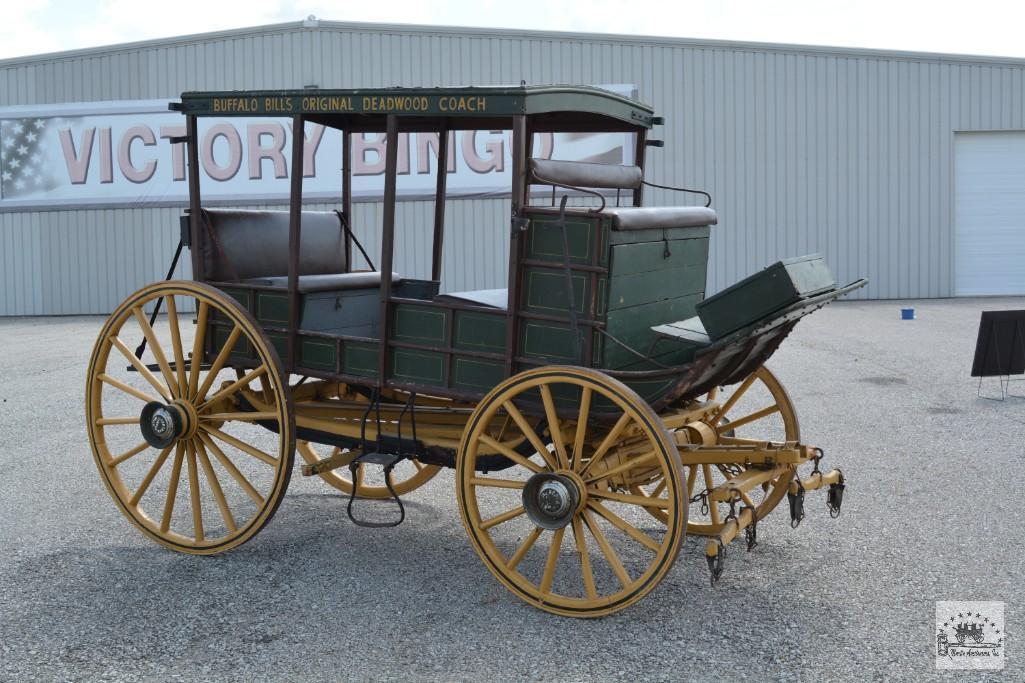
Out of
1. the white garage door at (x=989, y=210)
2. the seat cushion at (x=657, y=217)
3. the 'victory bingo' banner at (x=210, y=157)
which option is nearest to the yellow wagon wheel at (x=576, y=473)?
the seat cushion at (x=657, y=217)

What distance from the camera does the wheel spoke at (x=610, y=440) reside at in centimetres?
421

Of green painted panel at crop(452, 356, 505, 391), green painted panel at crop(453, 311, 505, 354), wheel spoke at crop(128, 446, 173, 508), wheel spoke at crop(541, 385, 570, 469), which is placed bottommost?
wheel spoke at crop(128, 446, 173, 508)

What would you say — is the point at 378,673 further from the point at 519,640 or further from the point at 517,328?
the point at 517,328

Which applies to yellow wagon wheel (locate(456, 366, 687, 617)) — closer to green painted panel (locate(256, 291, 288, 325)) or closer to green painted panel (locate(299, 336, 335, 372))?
green painted panel (locate(299, 336, 335, 372))

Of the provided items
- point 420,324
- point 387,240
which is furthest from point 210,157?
→ point 420,324

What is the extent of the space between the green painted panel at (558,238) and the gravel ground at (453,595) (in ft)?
4.93

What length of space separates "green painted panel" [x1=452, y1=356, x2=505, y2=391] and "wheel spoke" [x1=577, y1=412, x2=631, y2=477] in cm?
55

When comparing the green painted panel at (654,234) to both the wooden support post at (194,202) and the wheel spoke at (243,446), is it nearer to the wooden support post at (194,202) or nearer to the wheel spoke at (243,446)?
the wheel spoke at (243,446)

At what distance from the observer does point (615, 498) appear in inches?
168

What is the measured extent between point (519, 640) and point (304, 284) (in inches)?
82.3

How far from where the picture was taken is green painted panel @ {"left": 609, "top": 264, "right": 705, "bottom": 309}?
4465 millimetres

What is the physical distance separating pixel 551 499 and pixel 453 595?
750 mm

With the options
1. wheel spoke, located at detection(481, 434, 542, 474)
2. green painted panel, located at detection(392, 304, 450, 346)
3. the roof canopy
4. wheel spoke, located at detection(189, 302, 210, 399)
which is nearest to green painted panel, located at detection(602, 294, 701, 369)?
wheel spoke, located at detection(481, 434, 542, 474)

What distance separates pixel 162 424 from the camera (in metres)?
5.18
